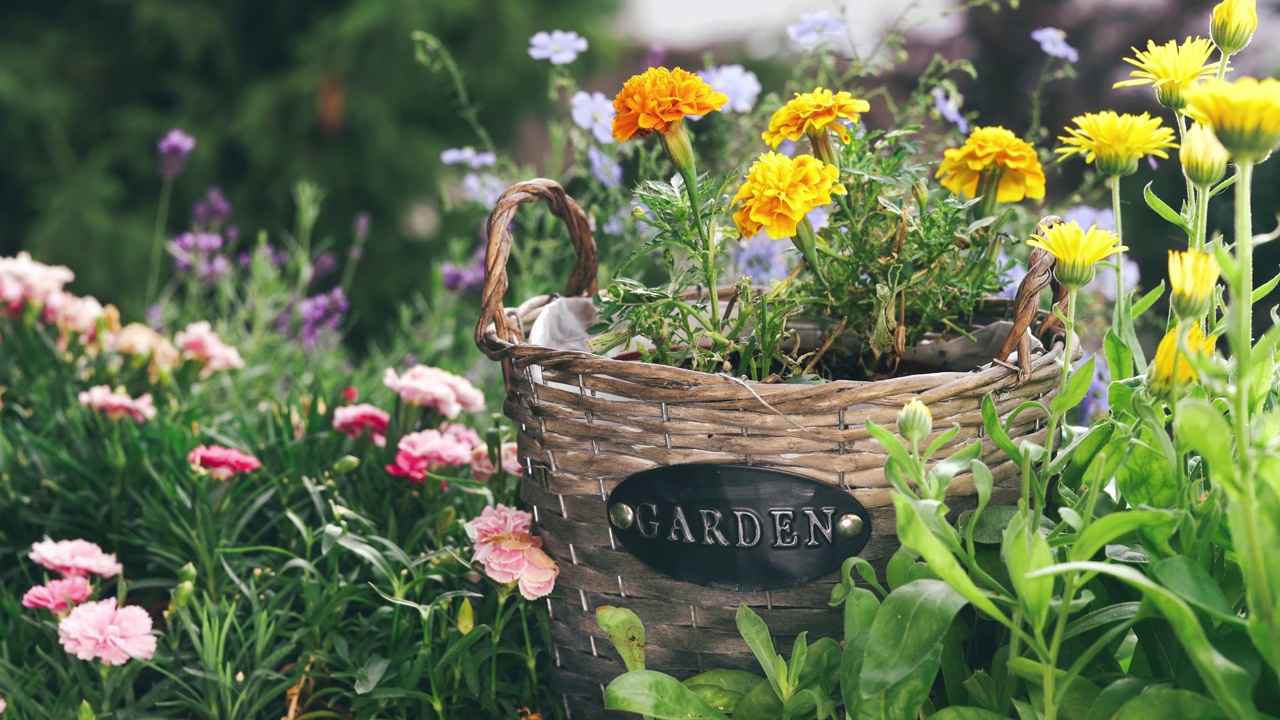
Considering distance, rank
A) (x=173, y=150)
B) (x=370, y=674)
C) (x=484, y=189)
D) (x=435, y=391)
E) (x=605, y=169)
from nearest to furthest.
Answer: (x=370, y=674), (x=435, y=391), (x=605, y=169), (x=484, y=189), (x=173, y=150)

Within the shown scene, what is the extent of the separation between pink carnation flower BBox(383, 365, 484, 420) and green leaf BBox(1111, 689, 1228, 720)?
33.9 inches

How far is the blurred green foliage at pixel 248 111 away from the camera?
3.64 metres

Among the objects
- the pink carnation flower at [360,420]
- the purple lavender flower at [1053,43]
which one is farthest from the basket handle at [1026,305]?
the pink carnation flower at [360,420]

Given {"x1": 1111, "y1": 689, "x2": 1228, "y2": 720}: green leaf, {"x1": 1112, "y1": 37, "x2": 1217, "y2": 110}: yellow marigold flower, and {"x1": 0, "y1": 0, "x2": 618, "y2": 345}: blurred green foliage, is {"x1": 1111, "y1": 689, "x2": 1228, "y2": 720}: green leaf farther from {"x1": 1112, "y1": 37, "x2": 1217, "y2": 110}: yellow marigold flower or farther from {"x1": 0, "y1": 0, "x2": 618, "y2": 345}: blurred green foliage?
{"x1": 0, "y1": 0, "x2": 618, "y2": 345}: blurred green foliage

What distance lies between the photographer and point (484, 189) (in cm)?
180

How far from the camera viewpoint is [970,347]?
1095 millimetres

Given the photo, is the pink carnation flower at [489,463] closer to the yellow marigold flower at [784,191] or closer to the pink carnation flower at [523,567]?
the pink carnation flower at [523,567]

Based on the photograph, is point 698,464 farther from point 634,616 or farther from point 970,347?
point 970,347

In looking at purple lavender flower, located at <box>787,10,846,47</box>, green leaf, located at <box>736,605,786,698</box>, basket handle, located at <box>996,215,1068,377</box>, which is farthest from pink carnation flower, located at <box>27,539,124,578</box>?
purple lavender flower, located at <box>787,10,846,47</box>

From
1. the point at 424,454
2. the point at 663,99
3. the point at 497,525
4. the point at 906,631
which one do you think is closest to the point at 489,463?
the point at 424,454

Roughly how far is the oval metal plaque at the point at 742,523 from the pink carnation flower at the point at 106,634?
1.72ft

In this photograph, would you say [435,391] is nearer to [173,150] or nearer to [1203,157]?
[1203,157]

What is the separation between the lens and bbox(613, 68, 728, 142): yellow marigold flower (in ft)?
2.99

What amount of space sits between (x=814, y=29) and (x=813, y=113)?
0.55 meters
